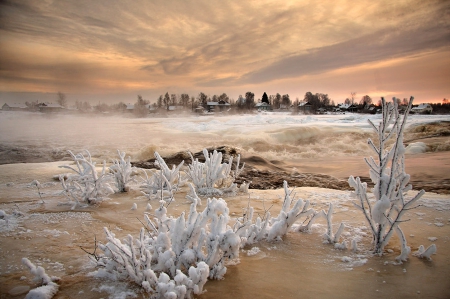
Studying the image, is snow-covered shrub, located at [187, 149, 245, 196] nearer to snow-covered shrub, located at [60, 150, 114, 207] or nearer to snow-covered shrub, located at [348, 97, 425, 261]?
snow-covered shrub, located at [60, 150, 114, 207]

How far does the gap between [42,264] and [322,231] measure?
2555 mm

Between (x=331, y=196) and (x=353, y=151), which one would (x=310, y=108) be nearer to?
(x=353, y=151)

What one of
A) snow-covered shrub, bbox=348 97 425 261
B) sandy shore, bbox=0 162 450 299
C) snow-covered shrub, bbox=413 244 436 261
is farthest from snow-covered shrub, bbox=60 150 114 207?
snow-covered shrub, bbox=413 244 436 261

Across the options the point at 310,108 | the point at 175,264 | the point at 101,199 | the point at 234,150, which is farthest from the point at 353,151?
the point at 310,108

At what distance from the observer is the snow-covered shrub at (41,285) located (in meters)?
1.66

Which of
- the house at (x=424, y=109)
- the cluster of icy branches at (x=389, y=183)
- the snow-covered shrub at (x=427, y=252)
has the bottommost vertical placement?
the snow-covered shrub at (x=427, y=252)

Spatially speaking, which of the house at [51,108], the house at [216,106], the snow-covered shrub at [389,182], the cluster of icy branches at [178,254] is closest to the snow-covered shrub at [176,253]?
the cluster of icy branches at [178,254]

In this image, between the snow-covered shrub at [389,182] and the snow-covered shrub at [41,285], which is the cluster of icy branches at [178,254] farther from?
the snow-covered shrub at [389,182]

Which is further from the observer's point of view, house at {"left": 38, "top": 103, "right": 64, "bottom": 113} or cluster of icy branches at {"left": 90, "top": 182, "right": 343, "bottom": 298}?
house at {"left": 38, "top": 103, "right": 64, "bottom": 113}

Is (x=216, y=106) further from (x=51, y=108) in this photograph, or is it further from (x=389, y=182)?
(x=389, y=182)

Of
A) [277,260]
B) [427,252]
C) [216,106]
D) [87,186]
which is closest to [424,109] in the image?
[427,252]

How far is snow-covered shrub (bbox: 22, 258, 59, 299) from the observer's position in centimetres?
166

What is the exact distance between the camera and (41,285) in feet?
5.90

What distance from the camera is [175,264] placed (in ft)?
6.25
